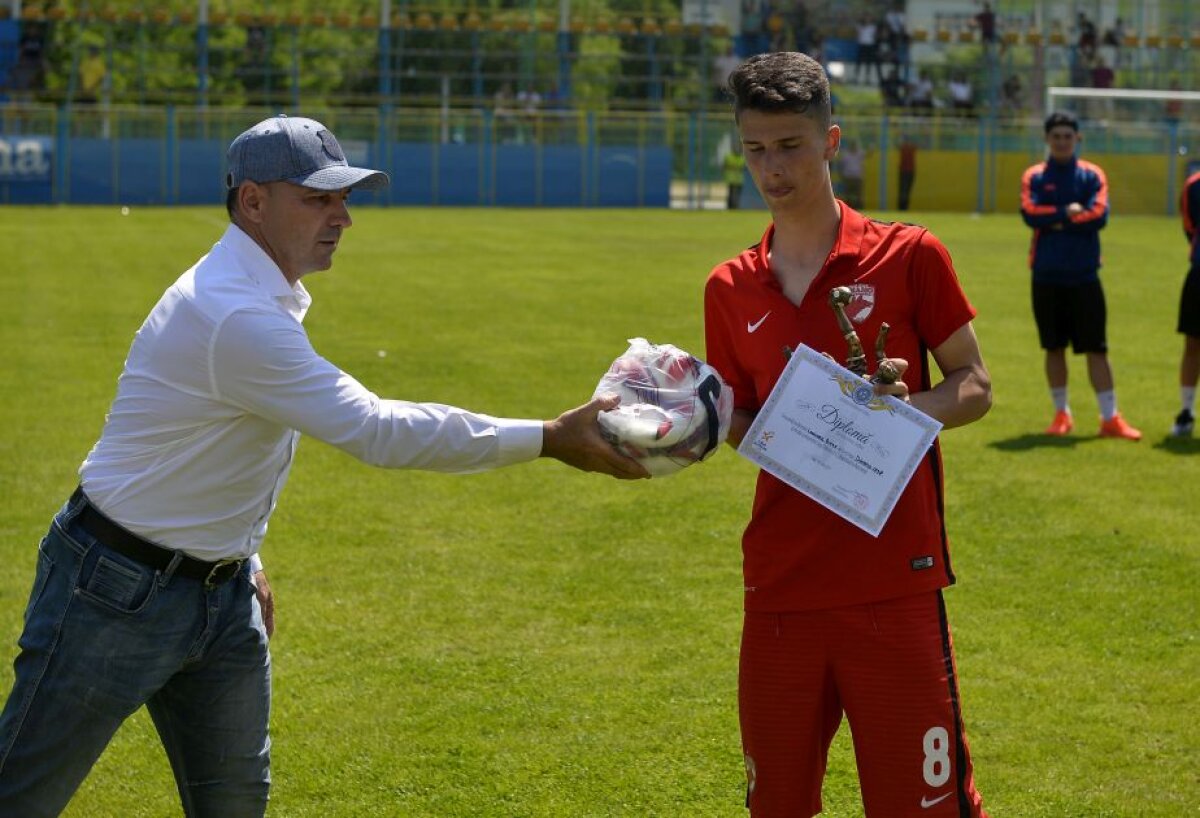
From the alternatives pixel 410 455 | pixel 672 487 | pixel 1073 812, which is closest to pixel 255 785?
pixel 410 455

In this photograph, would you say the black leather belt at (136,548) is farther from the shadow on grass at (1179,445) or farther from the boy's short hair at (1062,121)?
the boy's short hair at (1062,121)

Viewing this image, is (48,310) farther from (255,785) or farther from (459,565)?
(255,785)

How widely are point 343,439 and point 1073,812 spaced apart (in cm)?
326

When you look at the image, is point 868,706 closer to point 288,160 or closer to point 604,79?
point 288,160

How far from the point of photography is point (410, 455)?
4.11m

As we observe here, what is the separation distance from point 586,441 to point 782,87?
1.04 m

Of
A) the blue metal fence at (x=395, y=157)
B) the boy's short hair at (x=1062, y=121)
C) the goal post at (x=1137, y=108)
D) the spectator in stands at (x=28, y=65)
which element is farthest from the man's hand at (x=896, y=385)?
the spectator in stands at (x=28, y=65)

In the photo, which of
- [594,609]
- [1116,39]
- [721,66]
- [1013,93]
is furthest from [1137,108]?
[594,609]

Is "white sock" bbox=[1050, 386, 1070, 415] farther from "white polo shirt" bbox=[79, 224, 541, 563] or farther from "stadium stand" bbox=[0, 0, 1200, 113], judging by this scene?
"stadium stand" bbox=[0, 0, 1200, 113]

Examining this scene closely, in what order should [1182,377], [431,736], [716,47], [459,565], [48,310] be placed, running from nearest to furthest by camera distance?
[431,736]
[459,565]
[1182,377]
[48,310]
[716,47]

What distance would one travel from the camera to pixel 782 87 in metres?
4.19

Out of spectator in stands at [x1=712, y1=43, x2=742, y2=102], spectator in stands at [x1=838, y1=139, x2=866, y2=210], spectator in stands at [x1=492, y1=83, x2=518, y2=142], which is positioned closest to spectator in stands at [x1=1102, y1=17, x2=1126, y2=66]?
spectator in stands at [x1=712, y1=43, x2=742, y2=102]

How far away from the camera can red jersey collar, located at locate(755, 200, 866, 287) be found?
4.23 metres

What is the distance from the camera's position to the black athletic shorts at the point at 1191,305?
512 inches
